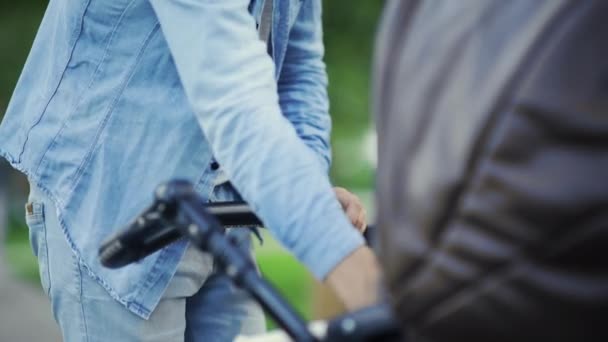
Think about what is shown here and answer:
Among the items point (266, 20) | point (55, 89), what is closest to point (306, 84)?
point (266, 20)

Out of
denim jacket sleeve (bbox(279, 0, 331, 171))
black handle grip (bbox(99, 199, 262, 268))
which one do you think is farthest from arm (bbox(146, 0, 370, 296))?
denim jacket sleeve (bbox(279, 0, 331, 171))

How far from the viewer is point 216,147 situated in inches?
61.9

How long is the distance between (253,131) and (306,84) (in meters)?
0.95

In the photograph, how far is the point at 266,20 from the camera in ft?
6.79

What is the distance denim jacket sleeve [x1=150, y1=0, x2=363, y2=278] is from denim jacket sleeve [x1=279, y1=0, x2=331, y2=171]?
2.44 feet

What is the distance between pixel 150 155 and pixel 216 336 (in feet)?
1.66

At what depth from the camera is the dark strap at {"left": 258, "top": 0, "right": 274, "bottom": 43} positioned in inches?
80.4

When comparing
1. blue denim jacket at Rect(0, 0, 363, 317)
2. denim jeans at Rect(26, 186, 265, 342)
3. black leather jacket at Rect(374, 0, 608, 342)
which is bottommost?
denim jeans at Rect(26, 186, 265, 342)

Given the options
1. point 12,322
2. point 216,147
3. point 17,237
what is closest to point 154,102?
point 216,147

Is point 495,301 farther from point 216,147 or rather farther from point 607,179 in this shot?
point 216,147

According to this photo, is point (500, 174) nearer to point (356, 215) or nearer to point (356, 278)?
point (356, 278)

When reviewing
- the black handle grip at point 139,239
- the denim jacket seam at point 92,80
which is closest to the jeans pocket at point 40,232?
the denim jacket seam at point 92,80

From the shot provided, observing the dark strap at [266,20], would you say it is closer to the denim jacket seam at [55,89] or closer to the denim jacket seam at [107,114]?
the denim jacket seam at [107,114]

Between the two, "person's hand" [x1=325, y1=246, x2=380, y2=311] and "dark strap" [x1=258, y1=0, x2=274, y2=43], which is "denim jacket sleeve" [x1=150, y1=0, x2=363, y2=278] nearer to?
"person's hand" [x1=325, y1=246, x2=380, y2=311]
